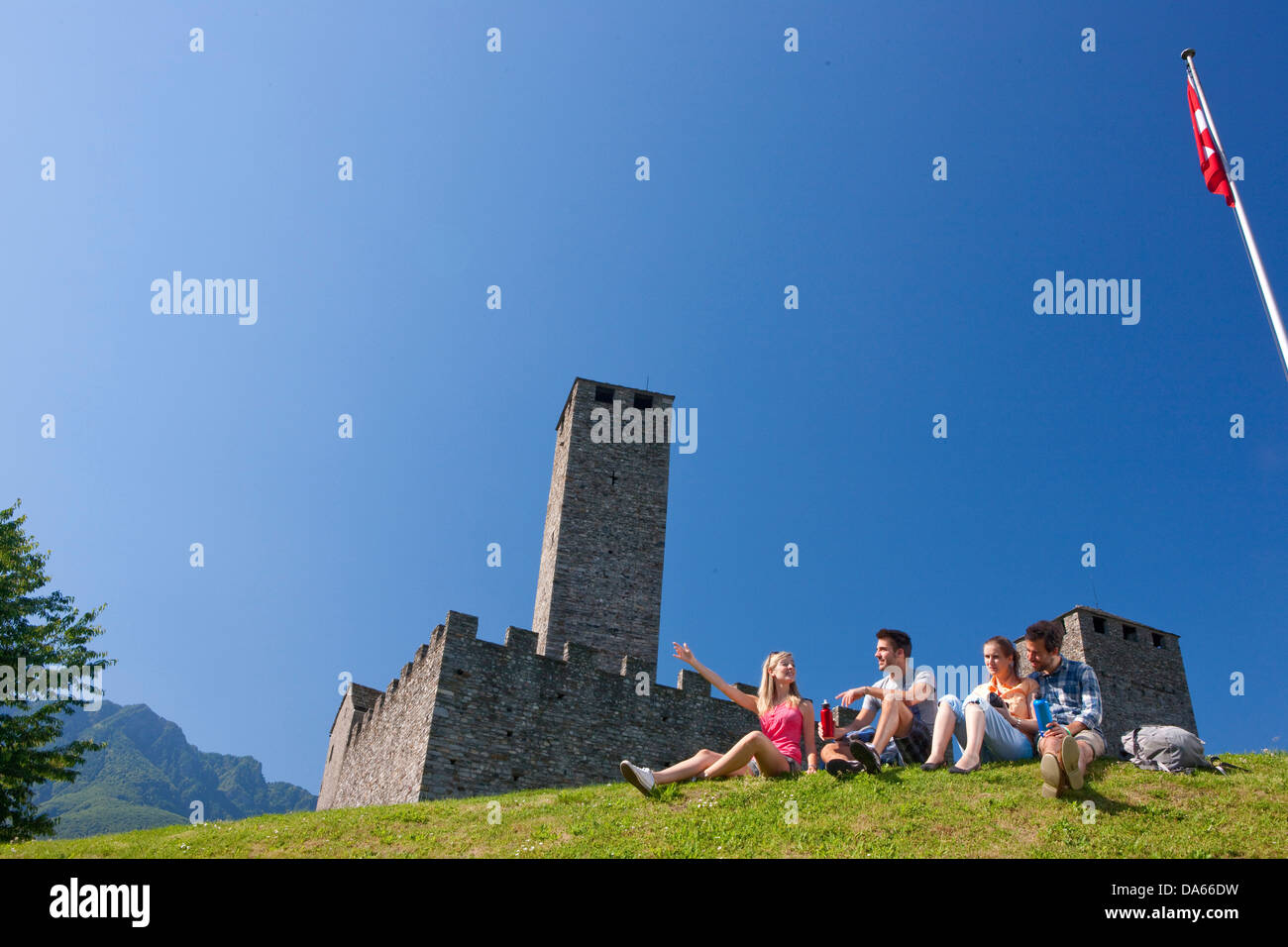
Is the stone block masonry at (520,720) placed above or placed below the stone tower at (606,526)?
below

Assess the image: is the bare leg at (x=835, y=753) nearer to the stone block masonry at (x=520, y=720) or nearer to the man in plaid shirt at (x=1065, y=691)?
the man in plaid shirt at (x=1065, y=691)

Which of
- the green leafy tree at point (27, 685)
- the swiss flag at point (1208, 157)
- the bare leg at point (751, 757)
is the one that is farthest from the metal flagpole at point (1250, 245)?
the green leafy tree at point (27, 685)

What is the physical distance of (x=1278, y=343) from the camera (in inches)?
428

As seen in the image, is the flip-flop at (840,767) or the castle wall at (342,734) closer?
the flip-flop at (840,767)

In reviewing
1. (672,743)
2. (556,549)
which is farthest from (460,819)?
(556,549)

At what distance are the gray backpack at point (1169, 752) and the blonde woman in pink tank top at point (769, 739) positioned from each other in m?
3.32

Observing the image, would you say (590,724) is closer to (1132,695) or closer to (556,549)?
(556,549)

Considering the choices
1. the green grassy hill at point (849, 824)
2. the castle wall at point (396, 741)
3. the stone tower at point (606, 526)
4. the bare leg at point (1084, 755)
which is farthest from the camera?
the stone tower at point (606, 526)

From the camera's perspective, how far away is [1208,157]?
12453 millimetres

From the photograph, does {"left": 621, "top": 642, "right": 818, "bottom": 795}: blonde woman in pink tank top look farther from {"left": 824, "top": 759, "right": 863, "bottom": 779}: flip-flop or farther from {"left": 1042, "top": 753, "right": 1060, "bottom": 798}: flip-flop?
{"left": 1042, "top": 753, "right": 1060, "bottom": 798}: flip-flop

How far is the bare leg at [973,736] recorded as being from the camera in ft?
28.1

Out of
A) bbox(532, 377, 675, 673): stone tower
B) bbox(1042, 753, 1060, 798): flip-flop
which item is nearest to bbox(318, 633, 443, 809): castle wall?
bbox(532, 377, 675, 673): stone tower
